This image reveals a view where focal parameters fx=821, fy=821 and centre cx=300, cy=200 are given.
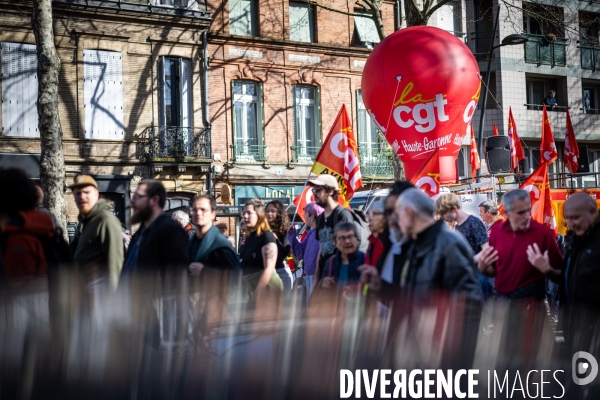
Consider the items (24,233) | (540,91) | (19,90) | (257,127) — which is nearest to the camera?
(24,233)

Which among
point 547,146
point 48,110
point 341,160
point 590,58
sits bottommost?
point 341,160

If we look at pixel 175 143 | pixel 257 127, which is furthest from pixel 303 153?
pixel 175 143

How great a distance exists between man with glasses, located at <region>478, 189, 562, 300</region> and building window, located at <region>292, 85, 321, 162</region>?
21206 mm

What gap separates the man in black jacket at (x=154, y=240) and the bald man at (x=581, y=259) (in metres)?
2.76

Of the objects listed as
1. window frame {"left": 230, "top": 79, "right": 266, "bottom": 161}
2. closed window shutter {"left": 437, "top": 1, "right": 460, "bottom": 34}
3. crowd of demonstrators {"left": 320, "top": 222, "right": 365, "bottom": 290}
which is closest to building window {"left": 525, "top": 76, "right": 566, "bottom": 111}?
closed window shutter {"left": 437, "top": 1, "right": 460, "bottom": 34}

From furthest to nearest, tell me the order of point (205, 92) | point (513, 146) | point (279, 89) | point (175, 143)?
point (279, 89) → point (205, 92) → point (175, 143) → point (513, 146)

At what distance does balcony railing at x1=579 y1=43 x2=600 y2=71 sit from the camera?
35844mm

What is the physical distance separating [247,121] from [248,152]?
3.43 feet

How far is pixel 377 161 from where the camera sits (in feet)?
95.8

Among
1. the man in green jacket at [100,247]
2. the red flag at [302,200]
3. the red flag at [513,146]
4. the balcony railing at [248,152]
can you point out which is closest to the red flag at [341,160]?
the red flag at [302,200]

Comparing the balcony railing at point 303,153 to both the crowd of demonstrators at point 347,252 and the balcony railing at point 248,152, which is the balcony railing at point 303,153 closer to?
the balcony railing at point 248,152

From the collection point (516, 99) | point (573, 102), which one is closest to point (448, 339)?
point (516, 99)

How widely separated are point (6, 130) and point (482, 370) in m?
20.7

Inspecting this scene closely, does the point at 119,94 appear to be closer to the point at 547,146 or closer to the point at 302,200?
the point at 547,146
